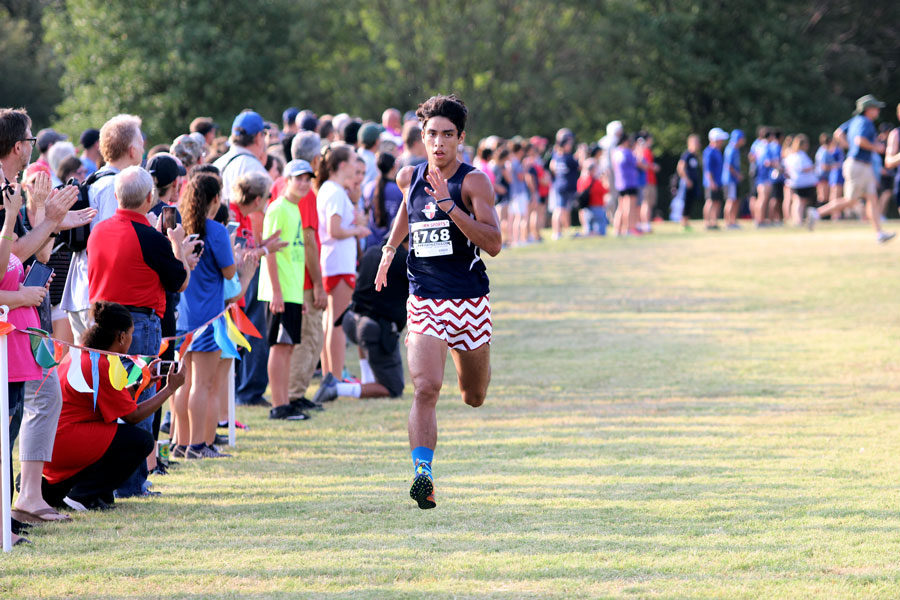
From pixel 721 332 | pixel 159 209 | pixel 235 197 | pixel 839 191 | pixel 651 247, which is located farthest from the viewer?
pixel 839 191

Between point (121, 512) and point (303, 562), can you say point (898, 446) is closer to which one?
point (303, 562)

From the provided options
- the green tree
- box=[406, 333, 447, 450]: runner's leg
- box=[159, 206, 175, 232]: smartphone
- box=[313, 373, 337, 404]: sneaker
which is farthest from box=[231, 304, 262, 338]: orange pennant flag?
the green tree

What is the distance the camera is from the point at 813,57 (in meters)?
47.8

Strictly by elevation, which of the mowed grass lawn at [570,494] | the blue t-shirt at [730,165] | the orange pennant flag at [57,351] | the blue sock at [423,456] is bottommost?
the mowed grass lawn at [570,494]

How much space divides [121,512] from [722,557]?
330cm

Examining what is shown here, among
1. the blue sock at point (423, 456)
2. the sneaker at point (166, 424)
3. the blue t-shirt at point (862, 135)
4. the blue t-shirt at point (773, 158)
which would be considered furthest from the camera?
the blue t-shirt at point (773, 158)

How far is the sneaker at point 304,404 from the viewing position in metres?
10.2

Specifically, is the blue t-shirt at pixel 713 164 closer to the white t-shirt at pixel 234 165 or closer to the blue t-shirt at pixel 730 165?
the blue t-shirt at pixel 730 165

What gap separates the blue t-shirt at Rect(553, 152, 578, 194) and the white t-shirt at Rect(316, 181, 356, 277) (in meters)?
15.7

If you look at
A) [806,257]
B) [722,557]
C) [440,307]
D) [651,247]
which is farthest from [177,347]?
[651,247]

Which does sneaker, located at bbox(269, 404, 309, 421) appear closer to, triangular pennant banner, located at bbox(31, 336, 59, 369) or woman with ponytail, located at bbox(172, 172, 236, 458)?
woman with ponytail, located at bbox(172, 172, 236, 458)

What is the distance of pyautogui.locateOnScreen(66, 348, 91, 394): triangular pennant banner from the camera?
6.64 m

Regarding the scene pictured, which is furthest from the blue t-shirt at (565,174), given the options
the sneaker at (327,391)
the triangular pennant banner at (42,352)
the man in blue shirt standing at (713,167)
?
the triangular pennant banner at (42,352)

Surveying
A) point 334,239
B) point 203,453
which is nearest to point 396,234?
point 203,453
